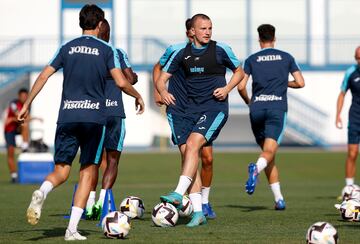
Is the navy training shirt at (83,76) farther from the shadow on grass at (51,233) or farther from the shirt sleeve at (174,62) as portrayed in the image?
the shirt sleeve at (174,62)

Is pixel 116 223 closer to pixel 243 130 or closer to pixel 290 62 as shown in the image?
pixel 290 62

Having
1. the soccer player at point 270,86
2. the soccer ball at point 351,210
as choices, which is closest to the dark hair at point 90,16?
the soccer ball at point 351,210

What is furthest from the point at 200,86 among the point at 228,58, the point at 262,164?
the point at 262,164

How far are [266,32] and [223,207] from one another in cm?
275

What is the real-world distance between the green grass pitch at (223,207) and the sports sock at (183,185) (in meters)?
0.43

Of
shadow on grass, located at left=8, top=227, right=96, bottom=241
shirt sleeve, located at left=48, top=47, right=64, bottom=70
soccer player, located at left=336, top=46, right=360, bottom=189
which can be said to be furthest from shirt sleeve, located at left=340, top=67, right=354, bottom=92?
shirt sleeve, located at left=48, top=47, right=64, bottom=70

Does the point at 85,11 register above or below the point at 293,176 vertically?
above

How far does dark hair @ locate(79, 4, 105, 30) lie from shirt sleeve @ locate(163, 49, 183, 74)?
6.70ft

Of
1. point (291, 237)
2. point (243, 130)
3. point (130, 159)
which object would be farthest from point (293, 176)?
point (243, 130)

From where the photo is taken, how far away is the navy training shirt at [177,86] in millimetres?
13234

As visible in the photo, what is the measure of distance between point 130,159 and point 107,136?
21.0 metres

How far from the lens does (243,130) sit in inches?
1890

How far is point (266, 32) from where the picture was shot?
49.5 ft

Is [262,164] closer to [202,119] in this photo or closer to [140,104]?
[202,119]
